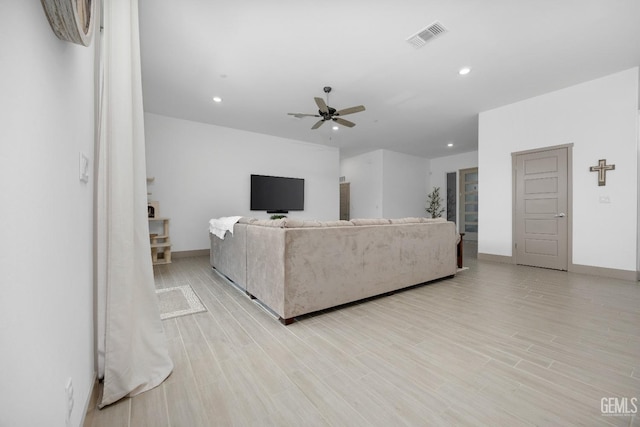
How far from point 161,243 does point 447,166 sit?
8.56 metres

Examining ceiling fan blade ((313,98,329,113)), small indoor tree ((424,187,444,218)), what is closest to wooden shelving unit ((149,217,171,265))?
ceiling fan blade ((313,98,329,113))

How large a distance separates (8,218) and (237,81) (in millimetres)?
3784

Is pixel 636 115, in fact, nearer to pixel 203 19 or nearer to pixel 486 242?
pixel 486 242

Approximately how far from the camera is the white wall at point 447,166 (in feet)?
26.0

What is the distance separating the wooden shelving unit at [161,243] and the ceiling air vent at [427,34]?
473 centimetres

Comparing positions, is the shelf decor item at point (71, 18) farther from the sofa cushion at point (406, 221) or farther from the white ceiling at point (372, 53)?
the sofa cushion at point (406, 221)

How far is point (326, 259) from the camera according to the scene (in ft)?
7.43

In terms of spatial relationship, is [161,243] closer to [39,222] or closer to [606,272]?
[39,222]

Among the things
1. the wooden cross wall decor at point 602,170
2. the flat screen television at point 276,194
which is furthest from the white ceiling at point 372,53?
the flat screen television at point 276,194

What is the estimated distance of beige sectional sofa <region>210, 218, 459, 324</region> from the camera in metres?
2.10

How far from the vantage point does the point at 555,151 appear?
13.6ft

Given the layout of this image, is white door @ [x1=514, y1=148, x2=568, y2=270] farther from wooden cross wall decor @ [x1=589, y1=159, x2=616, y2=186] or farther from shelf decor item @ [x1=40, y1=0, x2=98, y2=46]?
shelf decor item @ [x1=40, y1=0, x2=98, y2=46]

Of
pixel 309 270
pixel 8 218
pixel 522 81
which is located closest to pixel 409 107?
pixel 522 81

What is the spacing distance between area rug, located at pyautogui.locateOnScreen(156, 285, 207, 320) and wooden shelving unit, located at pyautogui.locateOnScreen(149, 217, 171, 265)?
6.07ft
